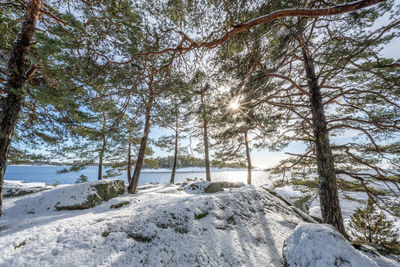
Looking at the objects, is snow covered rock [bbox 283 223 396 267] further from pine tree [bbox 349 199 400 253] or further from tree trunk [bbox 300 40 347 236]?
pine tree [bbox 349 199 400 253]

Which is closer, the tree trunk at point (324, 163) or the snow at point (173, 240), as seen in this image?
the snow at point (173, 240)

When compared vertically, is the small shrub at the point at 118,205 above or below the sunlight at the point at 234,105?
below

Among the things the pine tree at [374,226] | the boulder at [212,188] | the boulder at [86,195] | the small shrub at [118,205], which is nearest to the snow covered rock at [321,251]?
the pine tree at [374,226]

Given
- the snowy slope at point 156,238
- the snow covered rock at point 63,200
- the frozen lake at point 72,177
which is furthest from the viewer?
the frozen lake at point 72,177

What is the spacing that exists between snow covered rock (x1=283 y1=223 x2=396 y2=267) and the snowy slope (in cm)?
62

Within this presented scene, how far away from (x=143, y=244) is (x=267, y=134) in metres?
5.18

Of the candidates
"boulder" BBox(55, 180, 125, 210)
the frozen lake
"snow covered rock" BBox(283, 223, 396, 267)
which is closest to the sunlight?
"snow covered rock" BBox(283, 223, 396, 267)

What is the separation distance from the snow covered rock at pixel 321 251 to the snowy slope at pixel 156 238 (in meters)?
0.62

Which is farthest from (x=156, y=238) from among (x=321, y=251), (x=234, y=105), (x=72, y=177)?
(x=72, y=177)

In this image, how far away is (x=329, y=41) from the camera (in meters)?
3.81

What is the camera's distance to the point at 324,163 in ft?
13.0

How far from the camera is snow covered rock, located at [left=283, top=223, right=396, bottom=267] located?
7.36 ft

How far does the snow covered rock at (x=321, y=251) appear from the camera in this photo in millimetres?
2244

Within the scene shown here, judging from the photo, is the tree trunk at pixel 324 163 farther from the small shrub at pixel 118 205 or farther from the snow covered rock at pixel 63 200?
the snow covered rock at pixel 63 200
